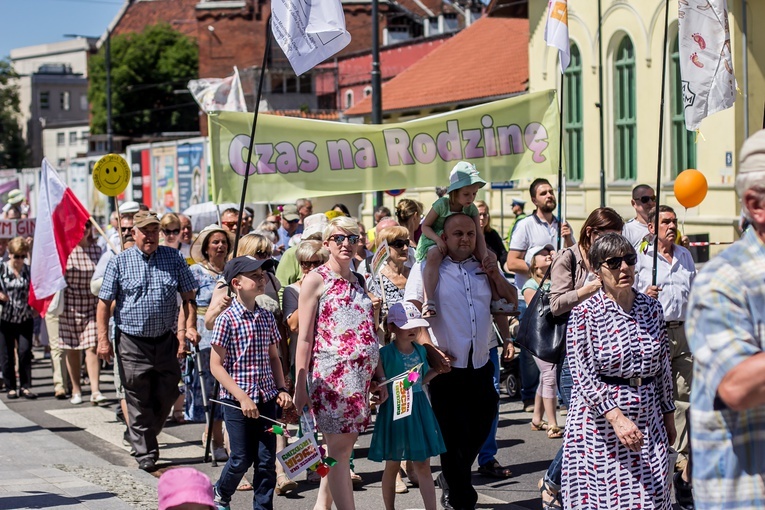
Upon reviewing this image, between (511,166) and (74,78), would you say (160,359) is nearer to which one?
(511,166)

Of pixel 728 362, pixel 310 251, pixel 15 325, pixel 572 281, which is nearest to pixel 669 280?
pixel 572 281

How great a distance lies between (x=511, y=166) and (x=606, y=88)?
1614 centimetres

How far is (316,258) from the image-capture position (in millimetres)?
8102

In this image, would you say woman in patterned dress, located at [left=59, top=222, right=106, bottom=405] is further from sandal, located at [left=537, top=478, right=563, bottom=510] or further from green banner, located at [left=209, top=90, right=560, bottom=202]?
sandal, located at [left=537, top=478, right=563, bottom=510]

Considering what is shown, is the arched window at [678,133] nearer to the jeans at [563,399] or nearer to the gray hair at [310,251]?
Answer: the gray hair at [310,251]

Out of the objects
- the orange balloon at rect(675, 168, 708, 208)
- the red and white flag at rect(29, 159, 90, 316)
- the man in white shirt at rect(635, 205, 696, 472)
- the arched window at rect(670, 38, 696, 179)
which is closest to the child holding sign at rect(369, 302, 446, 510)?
the man in white shirt at rect(635, 205, 696, 472)

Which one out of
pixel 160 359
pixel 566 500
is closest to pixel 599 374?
pixel 566 500

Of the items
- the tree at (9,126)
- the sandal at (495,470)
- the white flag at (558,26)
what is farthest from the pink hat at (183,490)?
the tree at (9,126)

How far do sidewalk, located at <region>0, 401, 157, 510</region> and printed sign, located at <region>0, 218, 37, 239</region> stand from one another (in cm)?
544

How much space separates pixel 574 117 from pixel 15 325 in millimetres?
16942

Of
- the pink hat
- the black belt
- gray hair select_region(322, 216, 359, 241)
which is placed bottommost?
the pink hat

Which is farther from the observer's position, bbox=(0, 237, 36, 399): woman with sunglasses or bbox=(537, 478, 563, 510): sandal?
bbox=(0, 237, 36, 399): woman with sunglasses

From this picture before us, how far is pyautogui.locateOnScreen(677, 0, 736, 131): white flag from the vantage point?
28.7 feet

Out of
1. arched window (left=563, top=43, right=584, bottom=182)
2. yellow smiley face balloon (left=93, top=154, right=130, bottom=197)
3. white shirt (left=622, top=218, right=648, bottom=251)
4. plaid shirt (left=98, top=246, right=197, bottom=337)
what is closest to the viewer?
white shirt (left=622, top=218, right=648, bottom=251)
